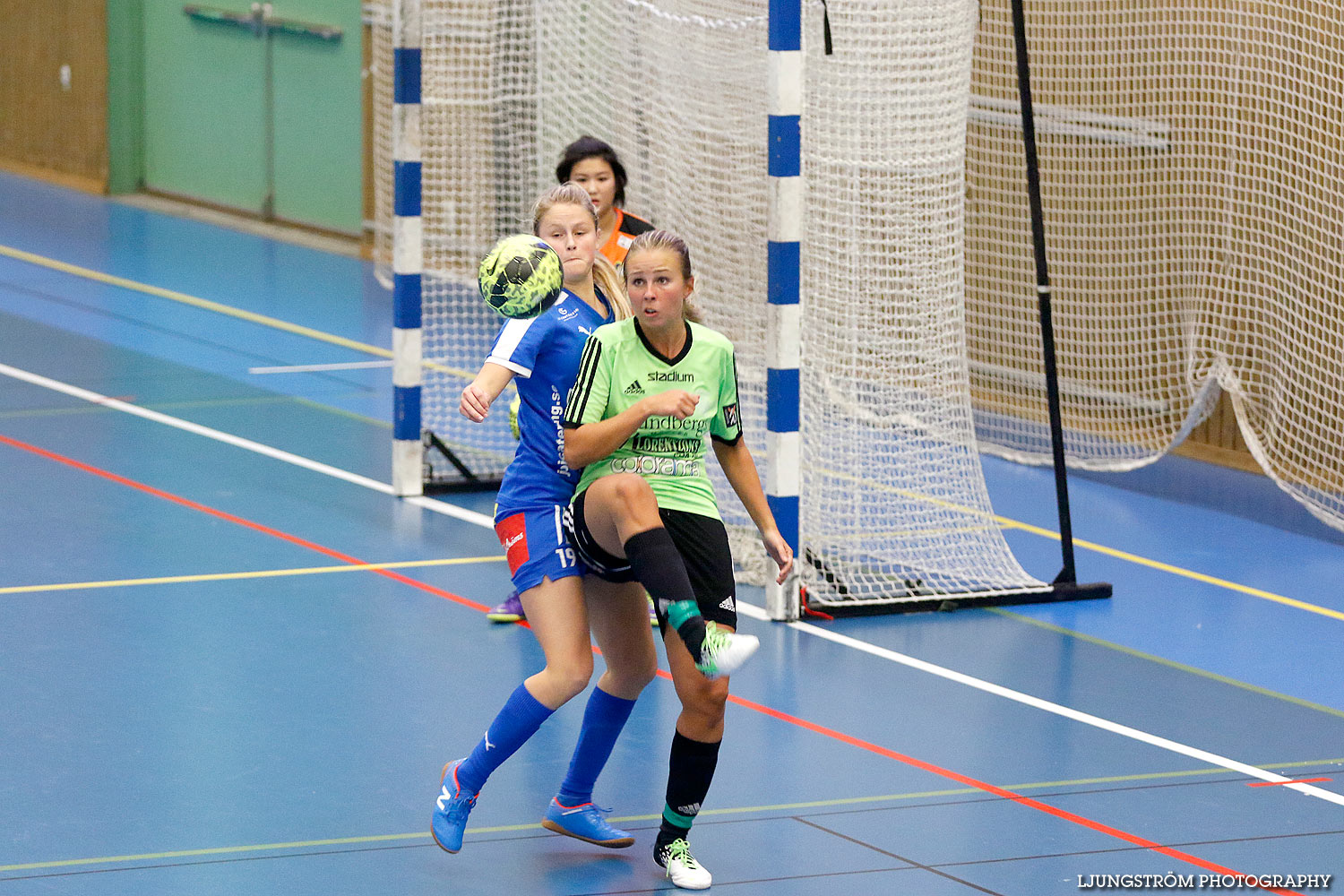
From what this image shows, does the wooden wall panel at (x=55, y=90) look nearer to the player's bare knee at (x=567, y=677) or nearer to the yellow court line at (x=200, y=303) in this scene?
the yellow court line at (x=200, y=303)

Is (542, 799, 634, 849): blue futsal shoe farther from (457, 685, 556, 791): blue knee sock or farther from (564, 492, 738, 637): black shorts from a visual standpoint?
(564, 492, 738, 637): black shorts

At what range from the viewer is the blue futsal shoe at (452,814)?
211 inches

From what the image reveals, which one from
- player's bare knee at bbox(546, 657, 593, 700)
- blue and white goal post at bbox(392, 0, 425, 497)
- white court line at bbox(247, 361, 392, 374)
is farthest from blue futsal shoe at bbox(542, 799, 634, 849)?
white court line at bbox(247, 361, 392, 374)

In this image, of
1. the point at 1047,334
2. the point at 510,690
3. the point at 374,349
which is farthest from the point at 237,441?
the point at 1047,334

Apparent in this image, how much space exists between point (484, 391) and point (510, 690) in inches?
82.6

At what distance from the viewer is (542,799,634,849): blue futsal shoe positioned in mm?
5613

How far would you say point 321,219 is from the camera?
18.8 m

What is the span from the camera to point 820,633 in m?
7.96

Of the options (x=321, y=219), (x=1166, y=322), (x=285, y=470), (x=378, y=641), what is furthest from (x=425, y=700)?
(x=321, y=219)

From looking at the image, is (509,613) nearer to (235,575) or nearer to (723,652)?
(235,575)

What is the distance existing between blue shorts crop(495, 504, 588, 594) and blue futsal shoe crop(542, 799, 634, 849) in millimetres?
697

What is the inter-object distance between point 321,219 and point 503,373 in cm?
1393

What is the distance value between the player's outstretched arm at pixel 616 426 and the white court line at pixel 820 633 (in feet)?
8.44

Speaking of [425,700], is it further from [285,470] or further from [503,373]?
[285,470]
